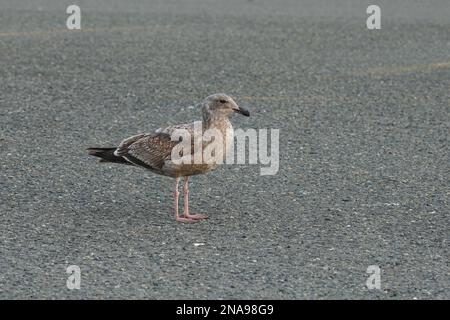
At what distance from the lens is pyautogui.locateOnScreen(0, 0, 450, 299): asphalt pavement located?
673 cm

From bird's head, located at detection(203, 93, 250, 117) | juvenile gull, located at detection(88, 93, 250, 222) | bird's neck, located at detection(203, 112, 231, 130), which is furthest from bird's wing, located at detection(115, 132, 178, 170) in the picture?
bird's head, located at detection(203, 93, 250, 117)

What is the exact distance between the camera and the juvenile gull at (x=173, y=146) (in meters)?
7.76

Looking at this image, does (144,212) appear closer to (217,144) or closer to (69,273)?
(217,144)

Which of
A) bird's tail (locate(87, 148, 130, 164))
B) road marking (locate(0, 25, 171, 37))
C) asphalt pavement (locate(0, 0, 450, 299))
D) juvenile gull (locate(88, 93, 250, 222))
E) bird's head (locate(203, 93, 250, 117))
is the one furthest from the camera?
road marking (locate(0, 25, 171, 37))

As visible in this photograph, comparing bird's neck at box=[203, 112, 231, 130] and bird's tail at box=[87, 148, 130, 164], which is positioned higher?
bird's neck at box=[203, 112, 231, 130]

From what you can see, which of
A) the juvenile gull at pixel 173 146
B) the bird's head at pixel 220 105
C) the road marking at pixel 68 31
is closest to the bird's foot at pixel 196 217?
the juvenile gull at pixel 173 146

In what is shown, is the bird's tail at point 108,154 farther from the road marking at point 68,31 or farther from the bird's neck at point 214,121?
the road marking at point 68,31

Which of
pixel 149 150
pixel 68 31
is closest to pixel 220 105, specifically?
pixel 149 150

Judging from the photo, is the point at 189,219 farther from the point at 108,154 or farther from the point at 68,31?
the point at 68,31

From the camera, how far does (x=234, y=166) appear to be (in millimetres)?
9656

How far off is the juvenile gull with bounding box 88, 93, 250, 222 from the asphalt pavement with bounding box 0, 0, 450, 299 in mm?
371

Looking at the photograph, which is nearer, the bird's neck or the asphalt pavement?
the asphalt pavement

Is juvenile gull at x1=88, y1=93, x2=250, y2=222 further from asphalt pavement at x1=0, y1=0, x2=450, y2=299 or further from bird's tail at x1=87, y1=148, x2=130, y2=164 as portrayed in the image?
asphalt pavement at x1=0, y1=0, x2=450, y2=299
